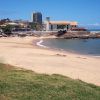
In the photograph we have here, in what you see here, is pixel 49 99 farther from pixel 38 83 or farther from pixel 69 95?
pixel 38 83

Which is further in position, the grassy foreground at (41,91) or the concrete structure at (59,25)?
the concrete structure at (59,25)

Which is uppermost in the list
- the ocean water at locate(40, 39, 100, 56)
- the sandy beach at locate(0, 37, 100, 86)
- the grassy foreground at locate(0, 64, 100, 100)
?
the grassy foreground at locate(0, 64, 100, 100)

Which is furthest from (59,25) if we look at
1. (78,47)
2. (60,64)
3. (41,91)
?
(41,91)

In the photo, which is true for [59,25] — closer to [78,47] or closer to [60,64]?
[78,47]

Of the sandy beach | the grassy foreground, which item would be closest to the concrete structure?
the sandy beach

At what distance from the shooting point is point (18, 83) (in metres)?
10.9

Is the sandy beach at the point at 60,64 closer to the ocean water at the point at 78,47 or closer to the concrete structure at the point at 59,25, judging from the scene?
the ocean water at the point at 78,47

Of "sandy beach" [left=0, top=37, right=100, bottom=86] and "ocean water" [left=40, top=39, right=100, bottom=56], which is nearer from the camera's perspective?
"sandy beach" [left=0, top=37, right=100, bottom=86]

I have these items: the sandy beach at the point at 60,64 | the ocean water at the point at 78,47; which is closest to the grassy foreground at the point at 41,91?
the sandy beach at the point at 60,64

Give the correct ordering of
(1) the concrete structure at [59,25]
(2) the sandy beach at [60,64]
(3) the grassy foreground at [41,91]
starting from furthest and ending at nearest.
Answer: (1) the concrete structure at [59,25], (2) the sandy beach at [60,64], (3) the grassy foreground at [41,91]

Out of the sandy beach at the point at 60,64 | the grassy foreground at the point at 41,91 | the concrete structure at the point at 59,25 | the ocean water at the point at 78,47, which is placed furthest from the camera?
the concrete structure at the point at 59,25

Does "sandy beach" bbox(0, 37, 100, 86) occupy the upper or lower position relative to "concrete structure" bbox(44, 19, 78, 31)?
upper

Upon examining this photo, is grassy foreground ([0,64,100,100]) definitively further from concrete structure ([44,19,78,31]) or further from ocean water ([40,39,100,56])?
concrete structure ([44,19,78,31])

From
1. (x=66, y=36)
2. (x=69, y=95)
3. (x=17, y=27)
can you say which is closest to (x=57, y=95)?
(x=69, y=95)
